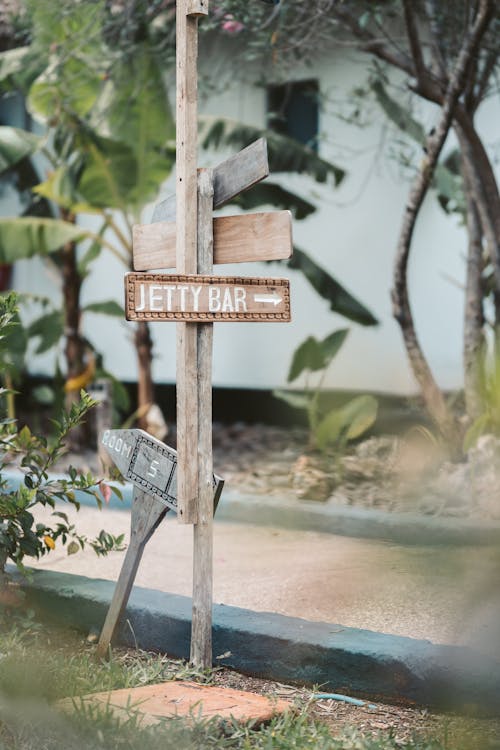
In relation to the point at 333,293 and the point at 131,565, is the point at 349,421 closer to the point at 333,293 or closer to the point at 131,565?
the point at 333,293

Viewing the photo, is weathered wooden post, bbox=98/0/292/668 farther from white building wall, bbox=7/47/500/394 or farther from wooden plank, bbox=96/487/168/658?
white building wall, bbox=7/47/500/394

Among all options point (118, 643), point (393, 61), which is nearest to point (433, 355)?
point (393, 61)

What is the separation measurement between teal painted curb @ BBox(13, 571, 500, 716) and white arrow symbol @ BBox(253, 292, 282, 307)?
1.24 m

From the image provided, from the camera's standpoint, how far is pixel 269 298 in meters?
3.60

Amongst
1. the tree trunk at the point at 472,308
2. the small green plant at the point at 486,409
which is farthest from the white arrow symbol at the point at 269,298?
the tree trunk at the point at 472,308

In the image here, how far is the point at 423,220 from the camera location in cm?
841

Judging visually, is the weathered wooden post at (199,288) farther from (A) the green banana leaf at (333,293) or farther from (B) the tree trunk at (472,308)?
(A) the green banana leaf at (333,293)

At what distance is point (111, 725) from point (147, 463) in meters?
1.16

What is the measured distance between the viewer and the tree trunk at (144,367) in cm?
834

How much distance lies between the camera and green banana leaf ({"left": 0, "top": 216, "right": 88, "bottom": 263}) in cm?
787

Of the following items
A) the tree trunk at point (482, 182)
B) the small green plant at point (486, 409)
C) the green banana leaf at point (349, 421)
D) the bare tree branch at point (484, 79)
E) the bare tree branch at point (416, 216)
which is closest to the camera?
the bare tree branch at point (416, 216)

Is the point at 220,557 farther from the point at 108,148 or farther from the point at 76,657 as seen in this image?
the point at 108,148

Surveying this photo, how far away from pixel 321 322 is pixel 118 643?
5.52m

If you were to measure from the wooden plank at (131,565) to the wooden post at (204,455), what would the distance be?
0.26 m
